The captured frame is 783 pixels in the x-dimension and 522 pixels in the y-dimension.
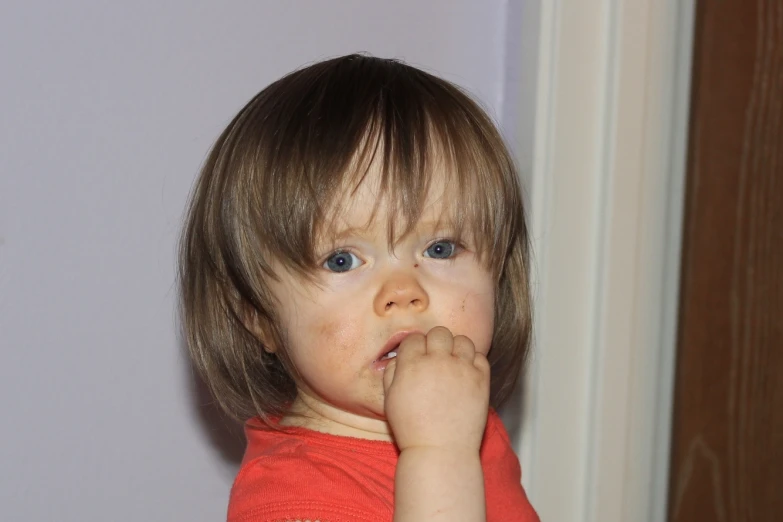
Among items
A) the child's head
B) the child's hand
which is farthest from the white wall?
the child's hand

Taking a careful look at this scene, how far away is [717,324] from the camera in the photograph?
1.33 meters

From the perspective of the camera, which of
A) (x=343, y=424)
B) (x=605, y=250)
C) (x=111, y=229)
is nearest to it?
(x=343, y=424)

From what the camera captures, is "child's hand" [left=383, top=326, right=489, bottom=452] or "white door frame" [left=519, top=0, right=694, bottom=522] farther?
"white door frame" [left=519, top=0, right=694, bottom=522]

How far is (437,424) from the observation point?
2.73ft

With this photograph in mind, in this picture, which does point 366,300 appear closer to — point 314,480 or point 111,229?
point 314,480

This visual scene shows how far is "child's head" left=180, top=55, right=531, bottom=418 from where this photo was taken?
87 centimetres

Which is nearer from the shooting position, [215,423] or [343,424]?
[343,424]

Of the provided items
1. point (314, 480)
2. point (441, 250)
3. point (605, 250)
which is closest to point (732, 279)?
point (605, 250)

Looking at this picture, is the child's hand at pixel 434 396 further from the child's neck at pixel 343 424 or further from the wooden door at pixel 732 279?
the wooden door at pixel 732 279

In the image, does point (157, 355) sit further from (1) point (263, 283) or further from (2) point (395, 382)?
(2) point (395, 382)

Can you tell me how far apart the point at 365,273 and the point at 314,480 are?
18cm

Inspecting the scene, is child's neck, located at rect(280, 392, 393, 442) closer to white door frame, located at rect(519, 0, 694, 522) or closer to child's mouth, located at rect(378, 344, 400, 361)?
child's mouth, located at rect(378, 344, 400, 361)

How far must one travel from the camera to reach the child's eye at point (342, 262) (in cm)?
88

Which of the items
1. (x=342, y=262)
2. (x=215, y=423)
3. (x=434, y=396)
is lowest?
(x=215, y=423)
